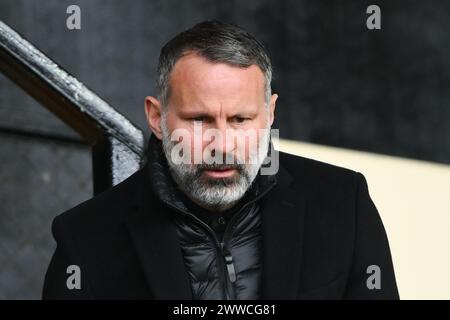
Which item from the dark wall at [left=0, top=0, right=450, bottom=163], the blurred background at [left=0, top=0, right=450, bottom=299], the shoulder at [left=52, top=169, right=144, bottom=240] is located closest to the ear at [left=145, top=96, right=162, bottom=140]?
the shoulder at [left=52, top=169, right=144, bottom=240]

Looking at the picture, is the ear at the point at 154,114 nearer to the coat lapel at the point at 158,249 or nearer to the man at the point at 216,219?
the man at the point at 216,219

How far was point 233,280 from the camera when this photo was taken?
2.98 m

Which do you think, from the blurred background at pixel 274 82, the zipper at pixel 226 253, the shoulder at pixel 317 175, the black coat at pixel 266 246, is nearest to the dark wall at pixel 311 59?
the blurred background at pixel 274 82

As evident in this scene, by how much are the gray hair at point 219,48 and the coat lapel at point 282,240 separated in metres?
0.28

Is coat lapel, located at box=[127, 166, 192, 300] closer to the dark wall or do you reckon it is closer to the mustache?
the mustache

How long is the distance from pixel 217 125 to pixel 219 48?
204 mm

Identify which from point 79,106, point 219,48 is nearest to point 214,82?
point 219,48

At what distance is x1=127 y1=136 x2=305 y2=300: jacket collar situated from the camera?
294 cm

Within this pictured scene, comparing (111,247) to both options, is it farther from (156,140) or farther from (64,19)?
(64,19)

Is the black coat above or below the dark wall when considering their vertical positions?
below

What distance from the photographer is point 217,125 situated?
9.53 ft

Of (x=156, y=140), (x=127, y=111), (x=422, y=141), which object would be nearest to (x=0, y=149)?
(x=127, y=111)

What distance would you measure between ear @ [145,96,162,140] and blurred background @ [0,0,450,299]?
357cm

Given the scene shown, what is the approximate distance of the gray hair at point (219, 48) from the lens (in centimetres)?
293
